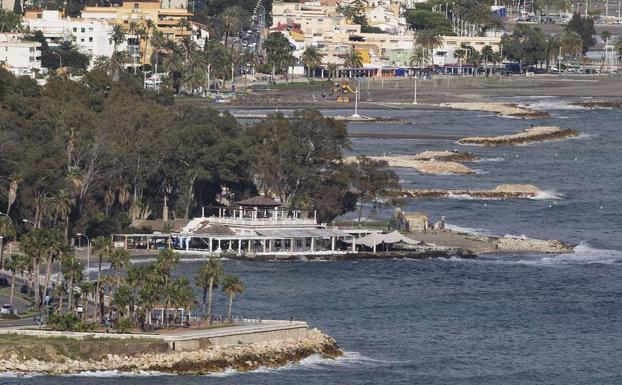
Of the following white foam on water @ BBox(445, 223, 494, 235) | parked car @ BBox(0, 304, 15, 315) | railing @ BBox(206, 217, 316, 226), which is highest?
railing @ BBox(206, 217, 316, 226)

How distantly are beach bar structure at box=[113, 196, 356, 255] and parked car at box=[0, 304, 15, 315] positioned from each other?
3020 cm

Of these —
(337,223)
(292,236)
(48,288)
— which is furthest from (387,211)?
(48,288)

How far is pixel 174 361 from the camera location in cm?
10200

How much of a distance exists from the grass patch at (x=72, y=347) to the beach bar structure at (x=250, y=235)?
41.1 metres

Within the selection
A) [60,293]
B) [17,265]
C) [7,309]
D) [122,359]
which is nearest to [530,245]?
[17,265]

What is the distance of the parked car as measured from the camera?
11181 cm

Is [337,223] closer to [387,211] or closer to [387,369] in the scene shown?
[387,211]

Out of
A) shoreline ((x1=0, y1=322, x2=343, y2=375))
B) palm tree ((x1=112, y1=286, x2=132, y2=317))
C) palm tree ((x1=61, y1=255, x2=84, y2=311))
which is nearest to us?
shoreline ((x1=0, y1=322, x2=343, y2=375))

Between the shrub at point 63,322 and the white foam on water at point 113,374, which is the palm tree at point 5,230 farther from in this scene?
the white foam on water at point 113,374

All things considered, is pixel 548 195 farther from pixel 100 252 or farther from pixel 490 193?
pixel 100 252

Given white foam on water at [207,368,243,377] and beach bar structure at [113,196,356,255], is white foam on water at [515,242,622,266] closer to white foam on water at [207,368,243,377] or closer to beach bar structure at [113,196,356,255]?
beach bar structure at [113,196,356,255]

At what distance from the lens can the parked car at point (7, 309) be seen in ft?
367

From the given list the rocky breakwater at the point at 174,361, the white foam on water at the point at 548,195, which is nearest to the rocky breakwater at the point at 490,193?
the white foam on water at the point at 548,195

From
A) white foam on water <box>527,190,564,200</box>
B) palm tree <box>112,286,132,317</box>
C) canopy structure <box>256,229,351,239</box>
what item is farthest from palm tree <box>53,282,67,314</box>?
white foam on water <box>527,190,564,200</box>
